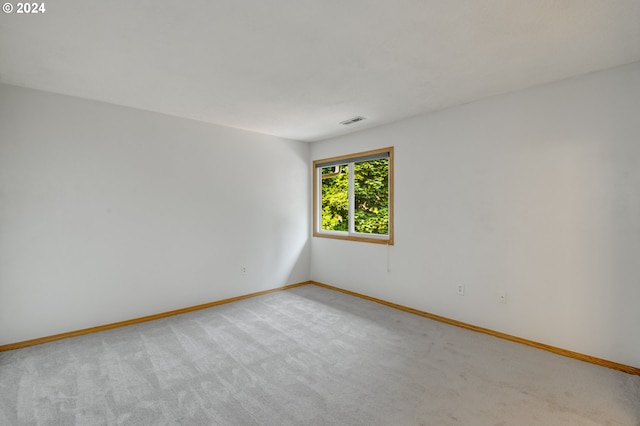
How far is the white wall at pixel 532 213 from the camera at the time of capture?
2461mm

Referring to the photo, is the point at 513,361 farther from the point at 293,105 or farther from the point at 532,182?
the point at 293,105

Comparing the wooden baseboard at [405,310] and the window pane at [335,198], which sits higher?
the window pane at [335,198]

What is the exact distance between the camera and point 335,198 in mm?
5070

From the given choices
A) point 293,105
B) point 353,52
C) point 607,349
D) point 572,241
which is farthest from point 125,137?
point 607,349

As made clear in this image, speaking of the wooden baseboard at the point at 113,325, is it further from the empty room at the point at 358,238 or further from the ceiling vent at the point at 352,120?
the ceiling vent at the point at 352,120

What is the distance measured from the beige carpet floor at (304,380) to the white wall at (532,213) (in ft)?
1.15

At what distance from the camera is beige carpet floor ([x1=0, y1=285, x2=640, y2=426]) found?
1.90 m

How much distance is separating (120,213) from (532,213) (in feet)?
14.1

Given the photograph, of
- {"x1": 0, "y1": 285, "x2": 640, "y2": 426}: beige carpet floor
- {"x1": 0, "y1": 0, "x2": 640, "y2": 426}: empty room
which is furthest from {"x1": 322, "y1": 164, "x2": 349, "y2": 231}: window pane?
{"x1": 0, "y1": 285, "x2": 640, "y2": 426}: beige carpet floor

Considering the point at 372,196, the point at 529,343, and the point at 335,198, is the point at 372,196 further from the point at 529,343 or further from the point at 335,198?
the point at 529,343

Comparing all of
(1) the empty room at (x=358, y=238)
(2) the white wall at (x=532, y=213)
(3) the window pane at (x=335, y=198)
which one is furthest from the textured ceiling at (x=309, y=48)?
(3) the window pane at (x=335, y=198)

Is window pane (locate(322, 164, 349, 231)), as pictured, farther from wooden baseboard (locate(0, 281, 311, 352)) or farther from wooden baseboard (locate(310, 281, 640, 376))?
wooden baseboard (locate(0, 281, 311, 352))

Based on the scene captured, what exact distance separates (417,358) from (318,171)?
336 cm

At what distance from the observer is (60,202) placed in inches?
120
